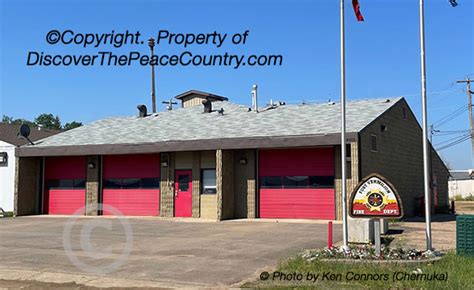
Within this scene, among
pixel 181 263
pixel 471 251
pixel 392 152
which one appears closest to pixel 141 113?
pixel 392 152

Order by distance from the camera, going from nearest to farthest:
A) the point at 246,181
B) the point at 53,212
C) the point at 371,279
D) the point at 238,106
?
the point at 371,279 < the point at 246,181 < the point at 53,212 < the point at 238,106

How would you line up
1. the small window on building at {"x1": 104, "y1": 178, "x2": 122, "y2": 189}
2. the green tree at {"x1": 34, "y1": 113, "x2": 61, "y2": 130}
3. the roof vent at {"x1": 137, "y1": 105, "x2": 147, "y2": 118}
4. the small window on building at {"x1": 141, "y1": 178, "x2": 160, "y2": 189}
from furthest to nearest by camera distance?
the green tree at {"x1": 34, "y1": 113, "x2": 61, "y2": 130}
the roof vent at {"x1": 137, "y1": 105, "x2": 147, "y2": 118}
the small window on building at {"x1": 104, "y1": 178, "x2": 122, "y2": 189}
the small window on building at {"x1": 141, "y1": 178, "x2": 160, "y2": 189}

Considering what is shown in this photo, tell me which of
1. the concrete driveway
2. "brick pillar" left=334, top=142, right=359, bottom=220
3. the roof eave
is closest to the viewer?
the concrete driveway

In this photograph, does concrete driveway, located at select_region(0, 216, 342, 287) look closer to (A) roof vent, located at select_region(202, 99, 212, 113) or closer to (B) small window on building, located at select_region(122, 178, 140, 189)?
(B) small window on building, located at select_region(122, 178, 140, 189)

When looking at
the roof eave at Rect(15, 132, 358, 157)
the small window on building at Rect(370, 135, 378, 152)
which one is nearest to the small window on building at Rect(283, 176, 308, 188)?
the roof eave at Rect(15, 132, 358, 157)

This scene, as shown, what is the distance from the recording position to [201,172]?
2388 centimetres

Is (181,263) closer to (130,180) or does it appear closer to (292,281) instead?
(292,281)

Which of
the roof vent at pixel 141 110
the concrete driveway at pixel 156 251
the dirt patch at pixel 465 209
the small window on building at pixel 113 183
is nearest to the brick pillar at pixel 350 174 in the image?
the concrete driveway at pixel 156 251

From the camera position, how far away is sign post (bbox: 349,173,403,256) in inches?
450

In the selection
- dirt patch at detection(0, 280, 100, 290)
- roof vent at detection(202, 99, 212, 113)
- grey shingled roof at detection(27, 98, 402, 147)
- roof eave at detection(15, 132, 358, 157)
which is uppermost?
roof vent at detection(202, 99, 212, 113)

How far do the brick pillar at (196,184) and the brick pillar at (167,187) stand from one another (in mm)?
1298

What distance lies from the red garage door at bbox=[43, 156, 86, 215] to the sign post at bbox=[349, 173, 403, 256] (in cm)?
1868

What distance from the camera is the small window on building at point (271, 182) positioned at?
22.7 metres

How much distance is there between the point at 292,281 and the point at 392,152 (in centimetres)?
1718
